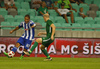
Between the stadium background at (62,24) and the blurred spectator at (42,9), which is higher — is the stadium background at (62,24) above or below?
below

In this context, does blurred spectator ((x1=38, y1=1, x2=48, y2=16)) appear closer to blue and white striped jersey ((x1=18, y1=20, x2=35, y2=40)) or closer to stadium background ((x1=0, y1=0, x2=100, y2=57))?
stadium background ((x1=0, y1=0, x2=100, y2=57))

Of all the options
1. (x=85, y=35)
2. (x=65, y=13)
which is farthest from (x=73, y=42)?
(x=65, y=13)

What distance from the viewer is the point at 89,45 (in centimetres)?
1485

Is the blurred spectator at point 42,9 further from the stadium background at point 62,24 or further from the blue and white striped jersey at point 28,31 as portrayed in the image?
the blue and white striped jersey at point 28,31

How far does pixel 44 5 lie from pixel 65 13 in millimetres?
1232

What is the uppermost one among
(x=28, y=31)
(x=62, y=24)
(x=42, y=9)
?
(x=42, y=9)
